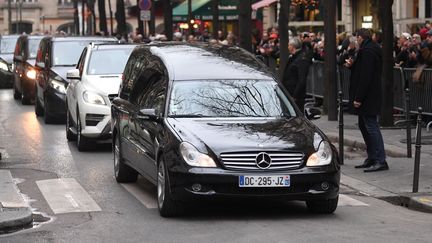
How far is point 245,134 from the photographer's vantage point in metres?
10.7

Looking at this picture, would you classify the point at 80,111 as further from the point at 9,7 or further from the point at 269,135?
the point at 9,7

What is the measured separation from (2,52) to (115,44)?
66.6 feet

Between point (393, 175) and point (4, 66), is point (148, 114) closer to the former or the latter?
point (393, 175)

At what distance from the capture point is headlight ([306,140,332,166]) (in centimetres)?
1059

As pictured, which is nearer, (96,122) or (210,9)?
(96,122)

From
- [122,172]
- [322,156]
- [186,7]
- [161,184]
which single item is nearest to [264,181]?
[322,156]

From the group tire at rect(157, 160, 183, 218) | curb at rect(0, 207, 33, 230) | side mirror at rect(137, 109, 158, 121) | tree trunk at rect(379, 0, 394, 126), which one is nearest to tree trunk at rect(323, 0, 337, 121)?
tree trunk at rect(379, 0, 394, 126)

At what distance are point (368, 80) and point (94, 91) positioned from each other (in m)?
5.40

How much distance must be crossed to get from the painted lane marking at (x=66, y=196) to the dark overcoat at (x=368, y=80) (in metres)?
3.88

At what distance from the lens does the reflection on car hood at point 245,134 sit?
10469 millimetres

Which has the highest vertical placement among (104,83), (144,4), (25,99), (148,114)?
(144,4)

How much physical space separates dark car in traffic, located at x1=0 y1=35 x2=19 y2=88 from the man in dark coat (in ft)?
60.8

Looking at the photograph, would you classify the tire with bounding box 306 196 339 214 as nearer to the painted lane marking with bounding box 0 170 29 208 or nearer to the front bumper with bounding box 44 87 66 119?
the painted lane marking with bounding box 0 170 29 208

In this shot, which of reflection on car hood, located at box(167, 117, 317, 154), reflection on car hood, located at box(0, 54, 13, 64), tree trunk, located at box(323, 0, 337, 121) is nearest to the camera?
reflection on car hood, located at box(167, 117, 317, 154)
